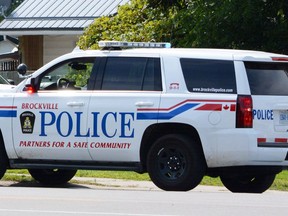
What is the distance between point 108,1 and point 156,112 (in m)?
25.3

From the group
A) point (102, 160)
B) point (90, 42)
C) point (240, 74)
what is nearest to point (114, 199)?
point (102, 160)

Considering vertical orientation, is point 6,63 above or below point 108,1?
below

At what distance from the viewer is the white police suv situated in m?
12.4

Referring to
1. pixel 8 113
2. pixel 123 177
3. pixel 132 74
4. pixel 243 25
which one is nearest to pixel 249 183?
pixel 132 74

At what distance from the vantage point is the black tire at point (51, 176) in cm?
1470

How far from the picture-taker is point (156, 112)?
12.6 m

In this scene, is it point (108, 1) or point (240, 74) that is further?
point (108, 1)

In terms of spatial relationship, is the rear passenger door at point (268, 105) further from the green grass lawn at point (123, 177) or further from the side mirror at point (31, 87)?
the side mirror at point (31, 87)

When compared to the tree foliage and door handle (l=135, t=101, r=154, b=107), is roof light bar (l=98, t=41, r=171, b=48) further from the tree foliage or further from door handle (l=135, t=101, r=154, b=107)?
the tree foliage

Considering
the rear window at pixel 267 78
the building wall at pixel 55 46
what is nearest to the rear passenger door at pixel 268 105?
the rear window at pixel 267 78

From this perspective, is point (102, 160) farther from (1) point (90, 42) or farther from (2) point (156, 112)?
(1) point (90, 42)

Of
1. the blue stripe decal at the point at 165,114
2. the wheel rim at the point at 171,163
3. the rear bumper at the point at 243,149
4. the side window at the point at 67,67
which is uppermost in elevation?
the side window at the point at 67,67

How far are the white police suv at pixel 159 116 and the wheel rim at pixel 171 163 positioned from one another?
0.04 ft

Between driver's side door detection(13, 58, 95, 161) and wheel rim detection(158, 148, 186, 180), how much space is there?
1007 millimetres
